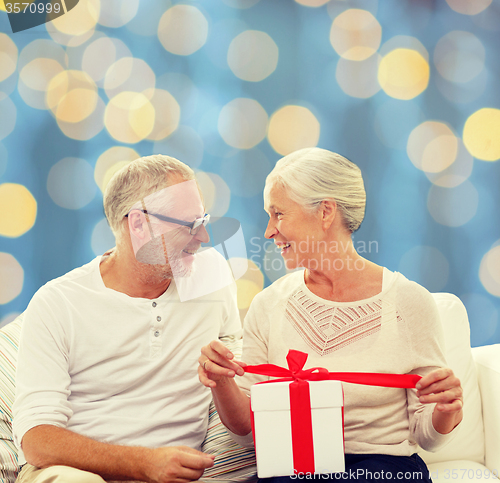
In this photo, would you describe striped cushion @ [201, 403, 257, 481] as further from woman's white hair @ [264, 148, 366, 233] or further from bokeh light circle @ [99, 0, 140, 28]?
bokeh light circle @ [99, 0, 140, 28]

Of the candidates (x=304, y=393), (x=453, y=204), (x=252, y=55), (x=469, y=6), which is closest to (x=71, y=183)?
(x=252, y=55)

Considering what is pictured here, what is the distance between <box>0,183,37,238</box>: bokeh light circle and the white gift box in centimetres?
114

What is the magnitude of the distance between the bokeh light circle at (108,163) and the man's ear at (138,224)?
48 centimetres

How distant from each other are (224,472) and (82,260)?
2.87 feet

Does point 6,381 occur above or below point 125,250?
below

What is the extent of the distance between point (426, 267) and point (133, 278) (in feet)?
3.54

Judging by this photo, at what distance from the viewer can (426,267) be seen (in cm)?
163

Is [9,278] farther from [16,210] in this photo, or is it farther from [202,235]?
[202,235]

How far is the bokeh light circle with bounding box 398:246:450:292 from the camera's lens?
160cm

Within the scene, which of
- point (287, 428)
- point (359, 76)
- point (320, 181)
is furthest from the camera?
point (359, 76)

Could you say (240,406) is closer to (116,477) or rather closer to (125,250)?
(116,477)

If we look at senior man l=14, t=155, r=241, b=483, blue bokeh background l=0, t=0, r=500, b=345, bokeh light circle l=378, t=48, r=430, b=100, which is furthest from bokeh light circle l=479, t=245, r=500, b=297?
senior man l=14, t=155, r=241, b=483

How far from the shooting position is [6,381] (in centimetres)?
118

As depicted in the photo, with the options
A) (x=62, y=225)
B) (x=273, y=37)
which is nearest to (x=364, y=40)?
(x=273, y=37)
